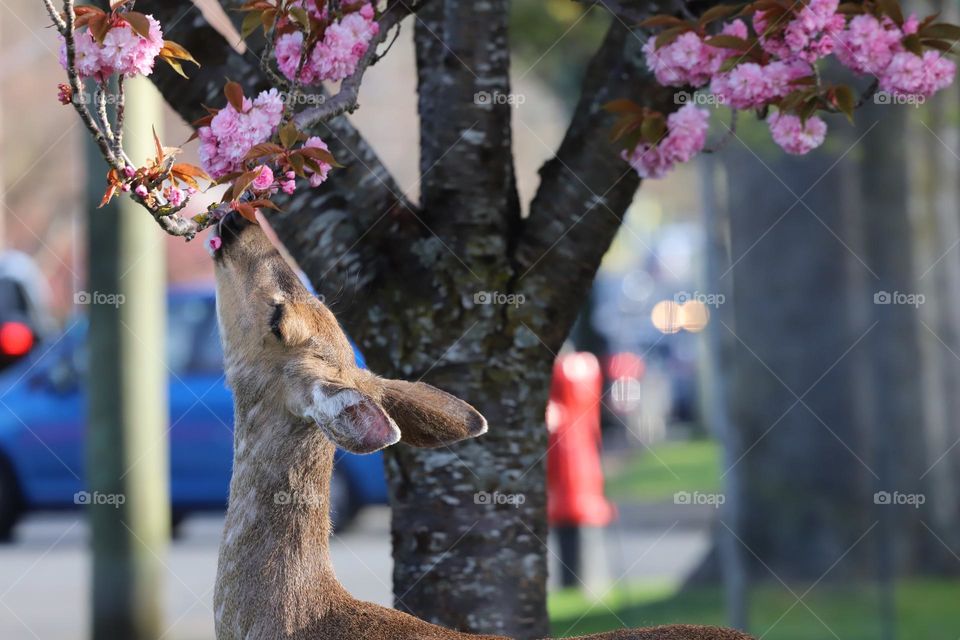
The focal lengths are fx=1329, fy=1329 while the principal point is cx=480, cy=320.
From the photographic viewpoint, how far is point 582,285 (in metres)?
4.62

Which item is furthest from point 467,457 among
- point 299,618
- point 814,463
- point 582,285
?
point 814,463

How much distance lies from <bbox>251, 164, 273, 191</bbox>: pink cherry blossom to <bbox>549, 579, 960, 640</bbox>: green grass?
466 centimetres

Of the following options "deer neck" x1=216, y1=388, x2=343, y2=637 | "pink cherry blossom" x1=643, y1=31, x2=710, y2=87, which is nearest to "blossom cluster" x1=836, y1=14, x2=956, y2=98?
"pink cherry blossom" x1=643, y1=31, x2=710, y2=87

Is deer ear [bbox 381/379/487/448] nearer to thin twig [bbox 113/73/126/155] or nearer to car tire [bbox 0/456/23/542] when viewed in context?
thin twig [bbox 113/73/126/155]

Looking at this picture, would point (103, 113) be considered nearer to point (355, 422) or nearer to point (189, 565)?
point (355, 422)

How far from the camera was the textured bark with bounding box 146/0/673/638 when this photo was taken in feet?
14.6

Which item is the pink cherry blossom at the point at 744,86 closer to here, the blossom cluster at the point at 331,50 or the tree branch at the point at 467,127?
the tree branch at the point at 467,127

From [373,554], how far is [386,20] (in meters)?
8.66

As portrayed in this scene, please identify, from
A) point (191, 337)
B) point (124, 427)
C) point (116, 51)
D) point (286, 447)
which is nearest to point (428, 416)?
point (286, 447)

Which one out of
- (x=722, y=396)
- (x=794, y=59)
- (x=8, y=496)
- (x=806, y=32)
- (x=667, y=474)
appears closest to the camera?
(x=806, y=32)

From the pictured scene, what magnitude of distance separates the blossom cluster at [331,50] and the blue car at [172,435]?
28.6 feet

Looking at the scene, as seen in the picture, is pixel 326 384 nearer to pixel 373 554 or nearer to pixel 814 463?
pixel 814 463

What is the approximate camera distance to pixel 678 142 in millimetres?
4363

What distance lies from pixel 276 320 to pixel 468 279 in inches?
44.2
